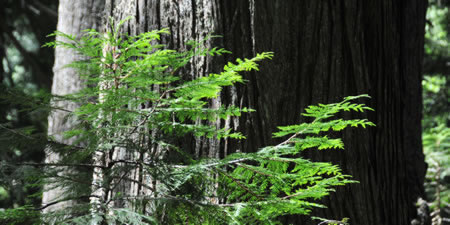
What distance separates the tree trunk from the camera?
2.00 meters

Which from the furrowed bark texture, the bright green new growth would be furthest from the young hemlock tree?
the furrowed bark texture

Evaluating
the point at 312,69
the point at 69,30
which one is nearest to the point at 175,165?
the point at 312,69

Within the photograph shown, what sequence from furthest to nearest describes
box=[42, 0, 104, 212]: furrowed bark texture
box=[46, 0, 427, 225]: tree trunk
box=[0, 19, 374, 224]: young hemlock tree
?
box=[42, 0, 104, 212]: furrowed bark texture < box=[46, 0, 427, 225]: tree trunk < box=[0, 19, 374, 224]: young hemlock tree

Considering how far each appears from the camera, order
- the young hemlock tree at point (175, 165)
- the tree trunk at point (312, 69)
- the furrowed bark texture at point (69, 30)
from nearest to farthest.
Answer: the young hemlock tree at point (175, 165) < the tree trunk at point (312, 69) < the furrowed bark texture at point (69, 30)

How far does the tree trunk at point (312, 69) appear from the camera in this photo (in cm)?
200

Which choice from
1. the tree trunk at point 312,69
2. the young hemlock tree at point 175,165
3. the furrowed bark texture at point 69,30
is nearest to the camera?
the young hemlock tree at point 175,165

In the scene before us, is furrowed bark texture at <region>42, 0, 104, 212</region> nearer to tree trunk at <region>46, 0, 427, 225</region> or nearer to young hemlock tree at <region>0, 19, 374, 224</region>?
tree trunk at <region>46, 0, 427, 225</region>

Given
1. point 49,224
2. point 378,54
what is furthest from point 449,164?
point 49,224

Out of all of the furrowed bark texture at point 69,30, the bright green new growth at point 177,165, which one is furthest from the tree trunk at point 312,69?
the furrowed bark texture at point 69,30

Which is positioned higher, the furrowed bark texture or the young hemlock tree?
the furrowed bark texture

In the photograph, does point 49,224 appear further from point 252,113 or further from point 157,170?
point 252,113

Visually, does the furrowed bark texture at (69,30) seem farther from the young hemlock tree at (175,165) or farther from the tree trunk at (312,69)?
the young hemlock tree at (175,165)

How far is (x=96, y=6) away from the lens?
3.04 m

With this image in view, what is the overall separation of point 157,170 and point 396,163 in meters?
1.46
